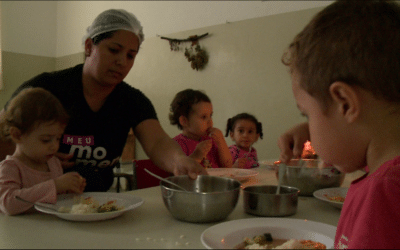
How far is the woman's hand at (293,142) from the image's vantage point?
1.02 metres

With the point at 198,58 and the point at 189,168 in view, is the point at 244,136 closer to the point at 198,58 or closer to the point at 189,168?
the point at 198,58

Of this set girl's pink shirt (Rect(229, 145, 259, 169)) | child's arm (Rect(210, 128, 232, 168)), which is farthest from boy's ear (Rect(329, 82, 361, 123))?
girl's pink shirt (Rect(229, 145, 259, 169))

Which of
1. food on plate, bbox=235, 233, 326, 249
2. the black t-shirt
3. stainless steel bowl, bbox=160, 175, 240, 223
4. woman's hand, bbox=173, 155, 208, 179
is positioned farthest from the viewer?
the black t-shirt

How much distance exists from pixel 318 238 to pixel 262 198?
215mm

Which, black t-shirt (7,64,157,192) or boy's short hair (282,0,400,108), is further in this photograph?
black t-shirt (7,64,157,192)

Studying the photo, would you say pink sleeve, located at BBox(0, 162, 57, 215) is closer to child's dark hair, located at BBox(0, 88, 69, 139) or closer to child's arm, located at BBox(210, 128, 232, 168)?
child's dark hair, located at BBox(0, 88, 69, 139)

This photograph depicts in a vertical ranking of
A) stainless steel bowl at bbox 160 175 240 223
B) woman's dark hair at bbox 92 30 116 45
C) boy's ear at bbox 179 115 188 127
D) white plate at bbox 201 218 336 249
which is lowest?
white plate at bbox 201 218 336 249

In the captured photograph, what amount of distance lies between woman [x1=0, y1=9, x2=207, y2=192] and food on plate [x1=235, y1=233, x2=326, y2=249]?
611 mm

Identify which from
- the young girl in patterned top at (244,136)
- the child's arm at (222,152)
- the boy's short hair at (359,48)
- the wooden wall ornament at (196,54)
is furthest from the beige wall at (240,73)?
the boy's short hair at (359,48)

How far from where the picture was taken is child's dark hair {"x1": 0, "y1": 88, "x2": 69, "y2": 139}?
102cm

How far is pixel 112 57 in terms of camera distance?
141cm

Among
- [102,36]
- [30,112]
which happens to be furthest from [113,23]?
[30,112]

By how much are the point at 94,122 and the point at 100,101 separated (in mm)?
117

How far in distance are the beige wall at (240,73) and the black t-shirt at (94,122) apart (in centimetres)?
193
